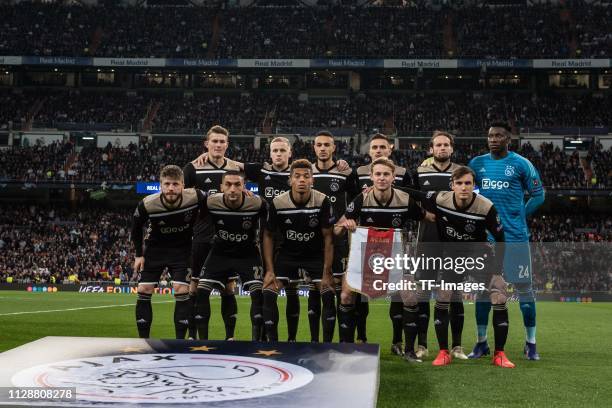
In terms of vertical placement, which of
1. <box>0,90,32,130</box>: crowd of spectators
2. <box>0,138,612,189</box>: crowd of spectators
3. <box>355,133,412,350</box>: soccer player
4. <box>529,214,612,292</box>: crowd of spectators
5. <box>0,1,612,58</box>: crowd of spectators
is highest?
<box>0,1,612,58</box>: crowd of spectators

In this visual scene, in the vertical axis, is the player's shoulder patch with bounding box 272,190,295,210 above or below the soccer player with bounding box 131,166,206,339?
above

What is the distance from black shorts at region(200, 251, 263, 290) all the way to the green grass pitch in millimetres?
2033

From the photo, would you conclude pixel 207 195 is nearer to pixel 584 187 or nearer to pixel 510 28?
pixel 584 187

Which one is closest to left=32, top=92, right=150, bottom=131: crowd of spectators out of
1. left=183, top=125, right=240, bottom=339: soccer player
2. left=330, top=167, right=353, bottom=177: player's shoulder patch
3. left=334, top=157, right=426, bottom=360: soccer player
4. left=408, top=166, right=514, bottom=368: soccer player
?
left=183, top=125, right=240, bottom=339: soccer player

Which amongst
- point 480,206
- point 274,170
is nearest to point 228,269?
point 274,170

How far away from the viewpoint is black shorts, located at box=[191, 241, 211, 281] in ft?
30.4

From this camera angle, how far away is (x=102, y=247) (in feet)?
131

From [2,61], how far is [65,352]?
4938cm

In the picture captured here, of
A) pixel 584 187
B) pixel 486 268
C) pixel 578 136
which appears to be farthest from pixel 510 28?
pixel 486 268

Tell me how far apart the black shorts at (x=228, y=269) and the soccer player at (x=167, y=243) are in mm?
322

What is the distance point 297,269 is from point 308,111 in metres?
41.8

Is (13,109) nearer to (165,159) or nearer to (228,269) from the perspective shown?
(165,159)

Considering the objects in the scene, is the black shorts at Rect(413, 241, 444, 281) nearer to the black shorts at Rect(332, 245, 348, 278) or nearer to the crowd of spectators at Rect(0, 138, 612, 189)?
the black shorts at Rect(332, 245, 348, 278)

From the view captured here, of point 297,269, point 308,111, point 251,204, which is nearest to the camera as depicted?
point 297,269
